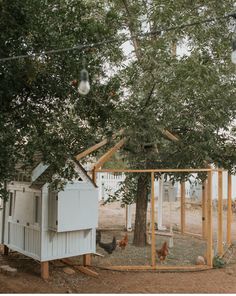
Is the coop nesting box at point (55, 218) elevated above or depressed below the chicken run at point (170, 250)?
above

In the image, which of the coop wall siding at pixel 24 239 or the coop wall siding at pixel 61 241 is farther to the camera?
the coop wall siding at pixel 24 239

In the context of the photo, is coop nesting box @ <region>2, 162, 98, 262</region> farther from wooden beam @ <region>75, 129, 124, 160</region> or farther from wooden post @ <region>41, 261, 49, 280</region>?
wooden beam @ <region>75, 129, 124, 160</region>

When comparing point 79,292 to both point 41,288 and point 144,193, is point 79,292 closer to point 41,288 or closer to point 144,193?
point 41,288

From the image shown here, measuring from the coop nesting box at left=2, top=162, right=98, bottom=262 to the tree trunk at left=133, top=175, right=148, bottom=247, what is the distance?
2530 mm

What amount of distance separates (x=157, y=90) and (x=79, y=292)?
4347 mm

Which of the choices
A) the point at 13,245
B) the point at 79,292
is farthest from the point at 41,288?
the point at 13,245

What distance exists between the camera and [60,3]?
22.2ft

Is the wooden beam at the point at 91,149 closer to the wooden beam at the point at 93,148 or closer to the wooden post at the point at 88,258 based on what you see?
the wooden beam at the point at 93,148

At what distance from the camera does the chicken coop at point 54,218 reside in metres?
7.36

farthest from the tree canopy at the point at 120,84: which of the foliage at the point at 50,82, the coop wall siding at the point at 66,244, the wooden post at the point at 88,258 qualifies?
the coop wall siding at the point at 66,244

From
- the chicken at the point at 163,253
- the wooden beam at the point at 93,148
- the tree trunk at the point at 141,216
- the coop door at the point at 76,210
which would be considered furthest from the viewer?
the tree trunk at the point at 141,216

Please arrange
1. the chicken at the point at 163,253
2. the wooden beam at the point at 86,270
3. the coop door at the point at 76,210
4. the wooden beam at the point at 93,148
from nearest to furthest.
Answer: the coop door at the point at 76,210, the wooden beam at the point at 86,270, the wooden beam at the point at 93,148, the chicken at the point at 163,253

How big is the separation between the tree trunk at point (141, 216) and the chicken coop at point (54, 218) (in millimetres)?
2521

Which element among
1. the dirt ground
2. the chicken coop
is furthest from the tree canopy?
the dirt ground
